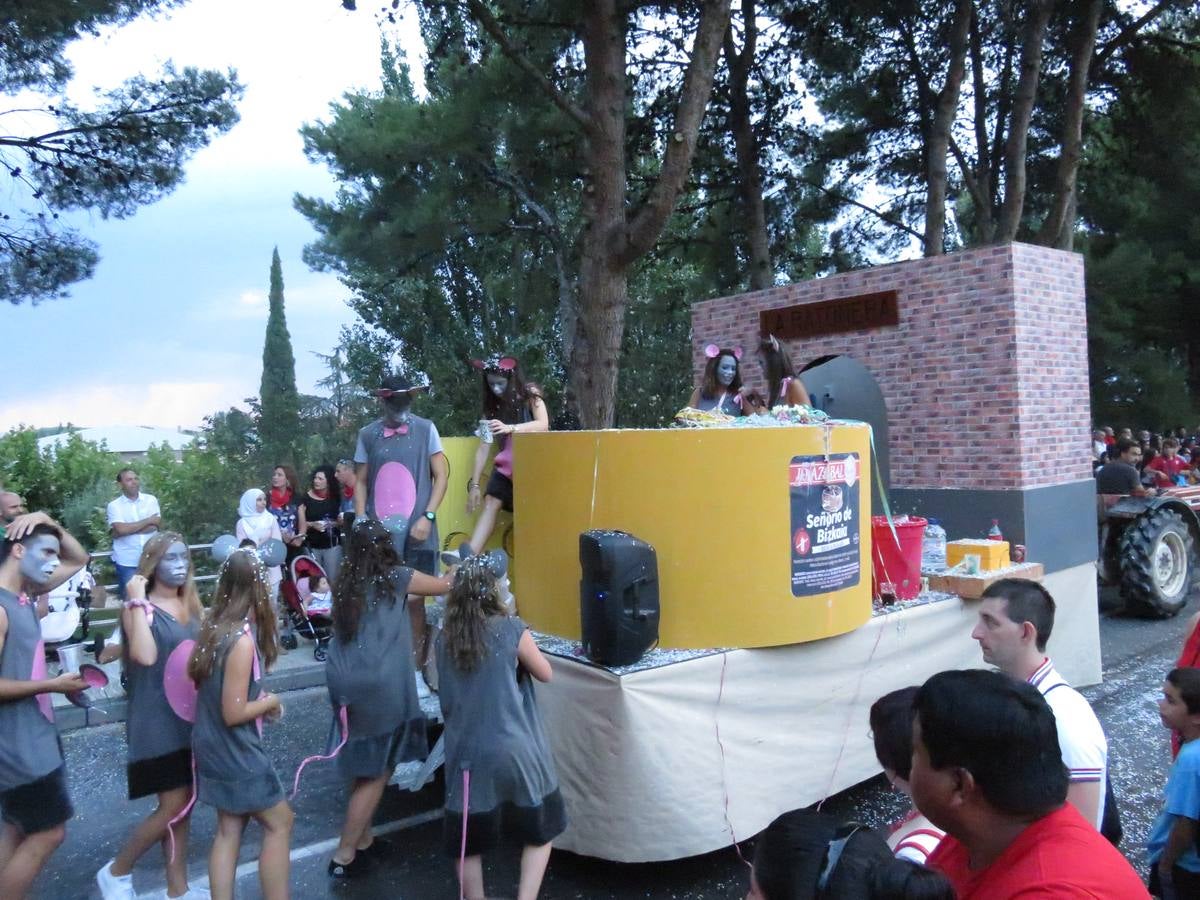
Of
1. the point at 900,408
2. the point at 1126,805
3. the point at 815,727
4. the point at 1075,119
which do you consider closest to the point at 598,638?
the point at 815,727

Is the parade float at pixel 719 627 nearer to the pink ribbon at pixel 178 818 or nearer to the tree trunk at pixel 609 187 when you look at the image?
the pink ribbon at pixel 178 818

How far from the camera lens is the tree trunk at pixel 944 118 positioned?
11539 mm

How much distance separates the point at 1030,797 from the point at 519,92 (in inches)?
476

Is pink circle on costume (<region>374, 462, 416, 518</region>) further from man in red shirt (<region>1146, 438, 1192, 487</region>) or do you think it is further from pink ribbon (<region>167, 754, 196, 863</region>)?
man in red shirt (<region>1146, 438, 1192, 487</region>)

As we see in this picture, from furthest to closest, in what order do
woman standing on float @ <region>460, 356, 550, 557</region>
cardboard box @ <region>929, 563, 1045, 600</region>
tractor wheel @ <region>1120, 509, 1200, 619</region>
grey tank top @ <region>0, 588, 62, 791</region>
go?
tractor wheel @ <region>1120, 509, 1200, 619</region> < woman standing on float @ <region>460, 356, 550, 557</region> < cardboard box @ <region>929, 563, 1045, 600</region> < grey tank top @ <region>0, 588, 62, 791</region>

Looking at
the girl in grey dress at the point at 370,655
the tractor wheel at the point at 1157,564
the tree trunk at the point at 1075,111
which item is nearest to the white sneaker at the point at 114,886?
the girl in grey dress at the point at 370,655

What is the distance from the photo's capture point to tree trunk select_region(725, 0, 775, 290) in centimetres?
1307

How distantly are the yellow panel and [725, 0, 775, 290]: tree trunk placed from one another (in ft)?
30.6

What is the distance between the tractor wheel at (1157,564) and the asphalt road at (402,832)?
101 inches

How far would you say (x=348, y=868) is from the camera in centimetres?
402

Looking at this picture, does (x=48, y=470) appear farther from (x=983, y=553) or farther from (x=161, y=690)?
(x=983, y=553)

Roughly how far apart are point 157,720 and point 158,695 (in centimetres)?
9

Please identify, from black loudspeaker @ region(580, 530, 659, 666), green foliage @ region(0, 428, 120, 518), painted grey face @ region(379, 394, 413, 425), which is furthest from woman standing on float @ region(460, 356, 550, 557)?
green foliage @ region(0, 428, 120, 518)

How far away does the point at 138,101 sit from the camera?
9.51m
